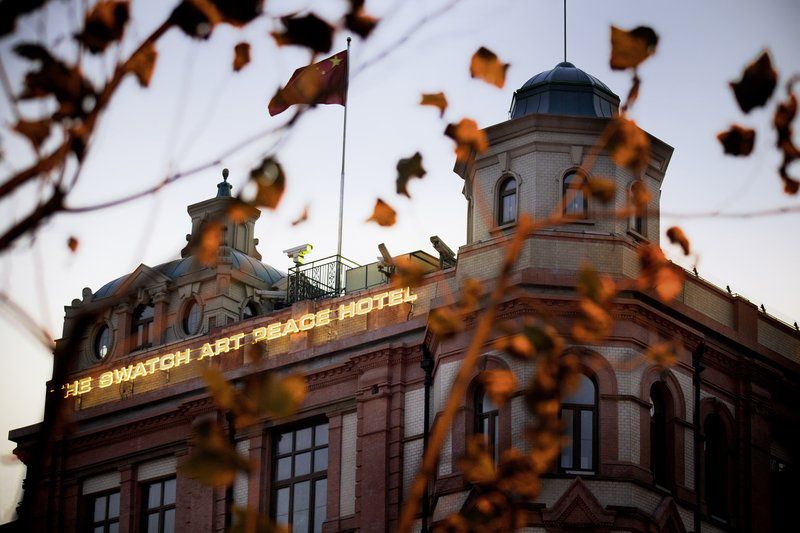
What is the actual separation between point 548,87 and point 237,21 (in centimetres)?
2821

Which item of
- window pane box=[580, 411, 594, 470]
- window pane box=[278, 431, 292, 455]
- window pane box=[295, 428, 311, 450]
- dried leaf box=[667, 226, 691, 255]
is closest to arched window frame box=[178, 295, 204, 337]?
window pane box=[278, 431, 292, 455]

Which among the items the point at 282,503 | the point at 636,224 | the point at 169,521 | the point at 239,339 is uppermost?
the point at 636,224

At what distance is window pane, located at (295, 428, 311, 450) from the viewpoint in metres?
Answer: 44.0

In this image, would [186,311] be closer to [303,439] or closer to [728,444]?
[303,439]

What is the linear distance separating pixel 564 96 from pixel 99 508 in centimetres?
1634

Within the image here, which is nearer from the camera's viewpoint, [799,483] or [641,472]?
[641,472]

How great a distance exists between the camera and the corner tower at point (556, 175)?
4028cm

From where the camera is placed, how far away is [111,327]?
50.7 metres

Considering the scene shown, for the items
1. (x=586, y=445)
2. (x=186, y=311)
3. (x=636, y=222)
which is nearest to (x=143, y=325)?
(x=186, y=311)

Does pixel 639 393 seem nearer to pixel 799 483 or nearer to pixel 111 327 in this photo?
pixel 799 483

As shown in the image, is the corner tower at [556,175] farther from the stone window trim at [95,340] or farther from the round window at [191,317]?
the stone window trim at [95,340]

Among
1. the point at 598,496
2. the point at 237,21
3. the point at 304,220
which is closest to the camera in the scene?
the point at 237,21

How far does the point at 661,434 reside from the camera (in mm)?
40625

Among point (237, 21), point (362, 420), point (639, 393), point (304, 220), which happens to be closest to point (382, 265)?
point (362, 420)
